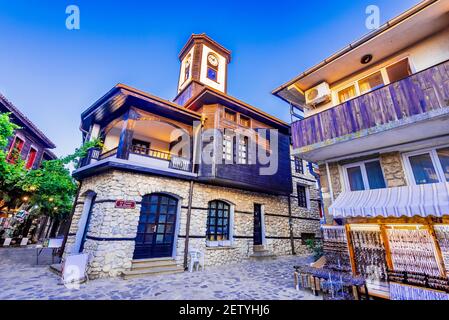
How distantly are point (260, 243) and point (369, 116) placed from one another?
811cm

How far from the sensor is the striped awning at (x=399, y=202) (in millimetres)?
4074

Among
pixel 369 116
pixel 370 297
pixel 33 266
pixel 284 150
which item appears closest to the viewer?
pixel 370 297

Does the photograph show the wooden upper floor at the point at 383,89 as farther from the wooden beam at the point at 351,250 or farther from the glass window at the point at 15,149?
the glass window at the point at 15,149

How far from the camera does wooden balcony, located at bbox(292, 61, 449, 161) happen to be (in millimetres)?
4539

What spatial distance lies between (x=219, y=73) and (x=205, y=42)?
7.73ft

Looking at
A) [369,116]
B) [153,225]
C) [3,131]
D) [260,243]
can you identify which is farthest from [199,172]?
[3,131]

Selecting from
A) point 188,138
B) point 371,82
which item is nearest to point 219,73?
point 188,138

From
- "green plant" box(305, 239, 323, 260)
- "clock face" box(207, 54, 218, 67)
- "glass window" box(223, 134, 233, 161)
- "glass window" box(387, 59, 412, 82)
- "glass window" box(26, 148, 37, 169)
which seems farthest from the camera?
"glass window" box(26, 148, 37, 169)

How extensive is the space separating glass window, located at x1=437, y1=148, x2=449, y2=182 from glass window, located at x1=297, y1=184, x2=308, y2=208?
8497mm

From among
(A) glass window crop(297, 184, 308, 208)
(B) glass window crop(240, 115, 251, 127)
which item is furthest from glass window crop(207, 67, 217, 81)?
(A) glass window crop(297, 184, 308, 208)

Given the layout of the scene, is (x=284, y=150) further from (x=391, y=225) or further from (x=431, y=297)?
(x=431, y=297)

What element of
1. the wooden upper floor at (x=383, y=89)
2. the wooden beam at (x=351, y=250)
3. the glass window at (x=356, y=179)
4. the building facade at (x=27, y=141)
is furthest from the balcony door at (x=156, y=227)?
the building facade at (x=27, y=141)

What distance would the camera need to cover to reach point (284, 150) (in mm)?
12328

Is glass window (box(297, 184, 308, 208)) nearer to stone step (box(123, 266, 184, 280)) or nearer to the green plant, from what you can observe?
the green plant
